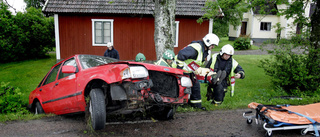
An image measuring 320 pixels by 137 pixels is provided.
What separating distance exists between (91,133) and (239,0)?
27.7 feet

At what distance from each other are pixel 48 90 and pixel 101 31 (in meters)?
10.4

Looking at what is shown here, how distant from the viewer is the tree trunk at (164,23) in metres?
7.93

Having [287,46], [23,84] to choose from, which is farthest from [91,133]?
[23,84]

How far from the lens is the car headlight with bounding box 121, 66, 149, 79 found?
395 centimetres

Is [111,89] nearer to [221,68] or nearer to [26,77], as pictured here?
[221,68]

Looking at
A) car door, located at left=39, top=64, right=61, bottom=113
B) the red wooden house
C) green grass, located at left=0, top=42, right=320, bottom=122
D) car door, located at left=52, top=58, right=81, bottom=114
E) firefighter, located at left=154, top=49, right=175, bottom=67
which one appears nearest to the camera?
car door, located at left=52, top=58, right=81, bottom=114

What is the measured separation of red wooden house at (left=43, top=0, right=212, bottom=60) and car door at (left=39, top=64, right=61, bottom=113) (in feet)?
30.7

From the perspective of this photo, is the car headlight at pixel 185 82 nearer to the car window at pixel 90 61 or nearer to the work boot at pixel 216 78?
the work boot at pixel 216 78

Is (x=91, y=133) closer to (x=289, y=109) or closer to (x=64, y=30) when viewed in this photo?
(x=289, y=109)

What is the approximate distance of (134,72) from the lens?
3.99m

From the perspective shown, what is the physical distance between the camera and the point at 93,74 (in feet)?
14.4

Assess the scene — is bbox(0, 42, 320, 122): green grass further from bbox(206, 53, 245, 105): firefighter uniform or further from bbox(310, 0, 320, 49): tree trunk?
bbox(310, 0, 320, 49): tree trunk

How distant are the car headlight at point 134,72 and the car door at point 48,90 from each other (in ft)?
7.65

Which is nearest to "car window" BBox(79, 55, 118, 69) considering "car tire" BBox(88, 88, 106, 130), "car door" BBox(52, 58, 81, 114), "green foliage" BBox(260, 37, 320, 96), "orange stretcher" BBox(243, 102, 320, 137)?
"car door" BBox(52, 58, 81, 114)
